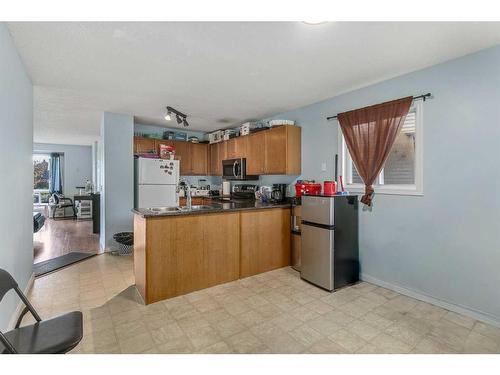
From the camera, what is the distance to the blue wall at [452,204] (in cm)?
224

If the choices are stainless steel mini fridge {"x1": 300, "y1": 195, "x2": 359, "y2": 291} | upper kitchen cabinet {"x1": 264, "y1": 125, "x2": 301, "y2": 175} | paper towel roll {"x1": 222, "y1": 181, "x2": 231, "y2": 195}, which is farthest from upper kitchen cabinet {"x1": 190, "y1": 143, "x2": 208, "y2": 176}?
stainless steel mini fridge {"x1": 300, "y1": 195, "x2": 359, "y2": 291}

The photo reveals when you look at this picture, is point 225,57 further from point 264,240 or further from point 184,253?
point 264,240

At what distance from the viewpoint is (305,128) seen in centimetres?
407

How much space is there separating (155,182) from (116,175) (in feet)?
2.18

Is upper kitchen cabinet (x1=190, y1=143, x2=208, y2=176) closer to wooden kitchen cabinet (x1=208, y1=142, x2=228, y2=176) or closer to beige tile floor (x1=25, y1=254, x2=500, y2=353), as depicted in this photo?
wooden kitchen cabinet (x1=208, y1=142, x2=228, y2=176)

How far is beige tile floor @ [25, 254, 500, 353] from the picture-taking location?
1955 millimetres

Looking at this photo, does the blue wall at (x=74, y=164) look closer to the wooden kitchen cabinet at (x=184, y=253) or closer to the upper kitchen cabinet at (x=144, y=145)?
the upper kitchen cabinet at (x=144, y=145)

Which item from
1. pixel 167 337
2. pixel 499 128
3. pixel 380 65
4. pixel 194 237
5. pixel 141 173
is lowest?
pixel 167 337

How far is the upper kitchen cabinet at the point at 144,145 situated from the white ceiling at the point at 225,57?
1303 mm

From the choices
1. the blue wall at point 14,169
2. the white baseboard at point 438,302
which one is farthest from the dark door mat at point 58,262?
the white baseboard at point 438,302

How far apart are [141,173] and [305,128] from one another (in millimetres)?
2953

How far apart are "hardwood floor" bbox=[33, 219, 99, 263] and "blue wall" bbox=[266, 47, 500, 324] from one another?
4729mm
